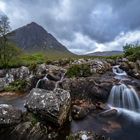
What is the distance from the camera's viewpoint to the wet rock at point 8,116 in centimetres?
1670

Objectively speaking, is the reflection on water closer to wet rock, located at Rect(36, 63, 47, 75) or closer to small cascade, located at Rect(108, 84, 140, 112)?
small cascade, located at Rect(108, 84, 140, 112)

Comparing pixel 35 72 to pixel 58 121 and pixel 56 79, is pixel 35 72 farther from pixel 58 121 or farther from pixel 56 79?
pixel 58 121

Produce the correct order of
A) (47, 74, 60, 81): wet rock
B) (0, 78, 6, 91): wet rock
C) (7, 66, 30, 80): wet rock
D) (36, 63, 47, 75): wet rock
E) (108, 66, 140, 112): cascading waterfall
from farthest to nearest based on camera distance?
(7, 66, 30, 80): wet rock, (36, 63, 47, 75): wet rock, (0, 78, 6, 91): wet rock, (47, 74, 60, 81): wet rock, (108, 66, 140, 112): cascading waterfall

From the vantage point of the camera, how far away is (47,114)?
1703cm

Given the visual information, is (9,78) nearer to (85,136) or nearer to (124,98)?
(124,98)

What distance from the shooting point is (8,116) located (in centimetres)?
1702

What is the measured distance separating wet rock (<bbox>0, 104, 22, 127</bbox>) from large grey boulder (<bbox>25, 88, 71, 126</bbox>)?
3.40ft

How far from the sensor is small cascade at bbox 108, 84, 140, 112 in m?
22.9

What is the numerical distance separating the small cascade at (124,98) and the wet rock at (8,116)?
10.7 meters

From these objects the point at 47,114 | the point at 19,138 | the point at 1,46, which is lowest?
the point at 19,138

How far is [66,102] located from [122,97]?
825 cm

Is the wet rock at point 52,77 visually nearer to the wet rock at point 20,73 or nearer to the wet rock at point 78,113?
the wet rock at point 20,73

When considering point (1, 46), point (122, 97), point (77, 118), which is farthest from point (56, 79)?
point (1, 46)

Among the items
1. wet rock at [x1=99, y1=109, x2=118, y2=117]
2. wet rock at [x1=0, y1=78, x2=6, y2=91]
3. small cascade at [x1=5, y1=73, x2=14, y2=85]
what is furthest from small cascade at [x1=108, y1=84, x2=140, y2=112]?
small cascade at [x1=5, y1=73, x2=14, y2=85]
